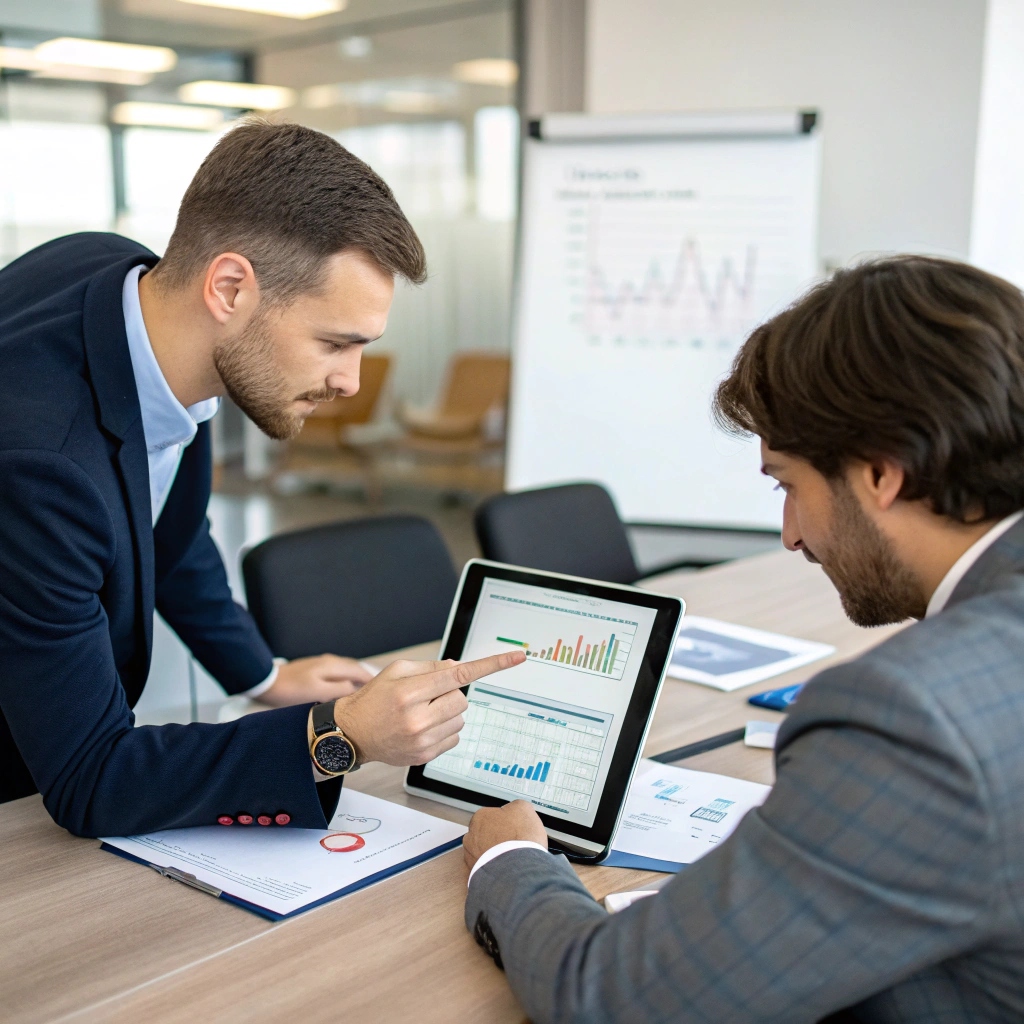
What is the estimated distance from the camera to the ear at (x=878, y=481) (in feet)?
3.33

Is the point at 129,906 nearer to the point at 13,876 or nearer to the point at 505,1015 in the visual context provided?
the point at 13,876

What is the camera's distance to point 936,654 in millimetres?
876

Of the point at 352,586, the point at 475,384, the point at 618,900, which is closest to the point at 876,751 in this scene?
the point at 618,900

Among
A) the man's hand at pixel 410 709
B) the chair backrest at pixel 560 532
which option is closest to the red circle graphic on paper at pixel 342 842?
the man's hand at pixel 410 709

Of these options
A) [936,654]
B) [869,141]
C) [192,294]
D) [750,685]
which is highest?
[869,141]

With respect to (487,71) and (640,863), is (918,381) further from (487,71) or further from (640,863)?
(487,71)

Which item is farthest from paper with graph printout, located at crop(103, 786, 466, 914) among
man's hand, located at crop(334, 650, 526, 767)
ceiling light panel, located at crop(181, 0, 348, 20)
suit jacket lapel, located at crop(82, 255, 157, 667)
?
ceiling light panel, located at crop(181, 0, 348, 20)

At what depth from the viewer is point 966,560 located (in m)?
1.03

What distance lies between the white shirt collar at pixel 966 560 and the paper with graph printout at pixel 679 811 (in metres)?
0.40

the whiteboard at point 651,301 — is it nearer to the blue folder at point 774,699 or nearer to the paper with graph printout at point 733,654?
the paper with graph printout at point 733,654

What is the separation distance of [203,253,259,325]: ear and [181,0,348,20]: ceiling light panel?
3854 mm

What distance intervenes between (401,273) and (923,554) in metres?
0.83

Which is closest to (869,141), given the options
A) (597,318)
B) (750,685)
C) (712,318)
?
(712,318)

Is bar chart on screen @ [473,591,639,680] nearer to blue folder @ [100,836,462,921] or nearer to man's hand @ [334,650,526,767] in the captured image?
man's hand @ [334,650,526,767]
